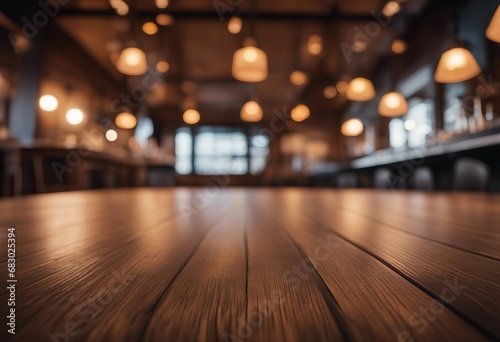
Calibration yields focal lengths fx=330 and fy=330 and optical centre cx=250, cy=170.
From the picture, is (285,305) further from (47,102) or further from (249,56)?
(47,102)

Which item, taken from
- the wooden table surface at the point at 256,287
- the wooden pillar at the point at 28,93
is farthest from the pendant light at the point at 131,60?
the wooden pillar at the point at 28,93

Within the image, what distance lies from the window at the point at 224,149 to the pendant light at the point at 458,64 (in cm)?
1073

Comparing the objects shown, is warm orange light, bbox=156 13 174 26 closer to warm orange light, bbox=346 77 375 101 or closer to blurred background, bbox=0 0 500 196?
blurred background, bbox=0 0 500 196

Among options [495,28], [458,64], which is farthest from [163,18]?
[495,28]

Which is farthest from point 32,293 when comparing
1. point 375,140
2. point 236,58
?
point 375,140

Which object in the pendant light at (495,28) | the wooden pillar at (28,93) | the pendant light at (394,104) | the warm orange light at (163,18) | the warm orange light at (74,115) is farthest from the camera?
the warm orange light at (74,115)

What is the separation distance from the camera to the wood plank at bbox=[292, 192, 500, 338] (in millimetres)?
384

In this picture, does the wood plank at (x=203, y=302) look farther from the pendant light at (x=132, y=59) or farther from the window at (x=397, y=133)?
the window at (x=397, y=133)

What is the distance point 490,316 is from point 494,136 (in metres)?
3.20

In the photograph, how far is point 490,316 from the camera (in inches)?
14.4

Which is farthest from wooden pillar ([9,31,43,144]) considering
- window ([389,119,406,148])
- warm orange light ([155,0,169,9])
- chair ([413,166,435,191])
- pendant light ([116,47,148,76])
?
window ([389,119,406,148])

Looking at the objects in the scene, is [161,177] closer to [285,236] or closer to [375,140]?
[375,140]

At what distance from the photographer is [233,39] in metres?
6.95

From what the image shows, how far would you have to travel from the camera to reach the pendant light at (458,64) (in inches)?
107
